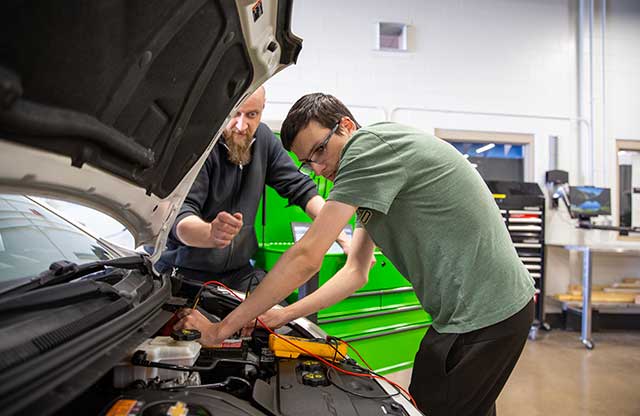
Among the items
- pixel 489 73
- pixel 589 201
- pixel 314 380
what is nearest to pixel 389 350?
pixel 314 380

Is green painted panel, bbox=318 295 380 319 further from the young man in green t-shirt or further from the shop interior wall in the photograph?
the shop interior wall

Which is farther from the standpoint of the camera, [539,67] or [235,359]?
[539,67]

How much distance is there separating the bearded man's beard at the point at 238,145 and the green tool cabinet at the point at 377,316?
0.44 m

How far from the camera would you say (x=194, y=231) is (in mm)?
1374

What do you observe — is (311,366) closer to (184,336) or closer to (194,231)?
(184,336)

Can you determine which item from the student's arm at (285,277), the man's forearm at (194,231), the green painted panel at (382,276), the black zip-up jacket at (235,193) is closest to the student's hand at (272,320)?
the student's arm at (285,277)

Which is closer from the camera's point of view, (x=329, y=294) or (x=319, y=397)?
(x=319, y=397)

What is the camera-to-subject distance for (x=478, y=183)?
3.85ft

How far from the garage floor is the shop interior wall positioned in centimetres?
85

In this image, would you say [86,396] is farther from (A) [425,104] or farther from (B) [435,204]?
(A) [425,104]

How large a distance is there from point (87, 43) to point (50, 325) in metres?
0.37

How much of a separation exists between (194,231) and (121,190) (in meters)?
0.55

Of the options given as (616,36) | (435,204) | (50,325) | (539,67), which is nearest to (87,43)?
(50,325)

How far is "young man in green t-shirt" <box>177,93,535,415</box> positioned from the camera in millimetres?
1054
